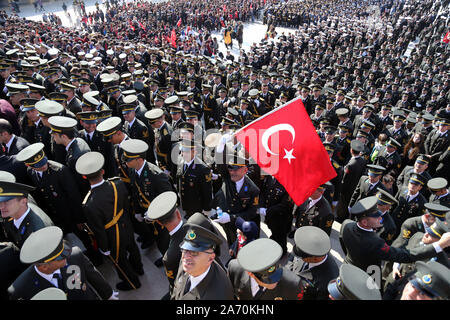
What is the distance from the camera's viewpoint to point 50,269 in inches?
94.4

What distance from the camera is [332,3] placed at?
36469 mm

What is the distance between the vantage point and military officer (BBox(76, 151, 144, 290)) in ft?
11.1

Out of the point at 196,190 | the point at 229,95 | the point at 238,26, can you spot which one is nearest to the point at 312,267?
the point at 196,190

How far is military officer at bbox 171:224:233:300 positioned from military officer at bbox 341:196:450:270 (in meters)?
1.75

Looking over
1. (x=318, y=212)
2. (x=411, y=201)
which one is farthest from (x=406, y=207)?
(x=318, y=212)

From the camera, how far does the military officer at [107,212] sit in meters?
3.39

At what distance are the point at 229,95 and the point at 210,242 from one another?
→ 9.02 metres

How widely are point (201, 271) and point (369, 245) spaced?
2.08 meters

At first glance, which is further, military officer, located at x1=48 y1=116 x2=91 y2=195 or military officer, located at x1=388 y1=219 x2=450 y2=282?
military officer, located at x1=48 y1=116 x2=91 y2=195

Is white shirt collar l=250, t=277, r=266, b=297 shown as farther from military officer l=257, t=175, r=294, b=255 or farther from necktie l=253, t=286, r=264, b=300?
military officer l=257, t=175, r=294, b=255

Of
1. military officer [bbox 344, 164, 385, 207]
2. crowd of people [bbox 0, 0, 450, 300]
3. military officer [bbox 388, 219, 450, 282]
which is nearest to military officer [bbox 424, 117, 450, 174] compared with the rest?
crowd of people [bbox 0, 0, 450, 300]

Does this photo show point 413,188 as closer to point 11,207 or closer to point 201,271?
point 201,271
